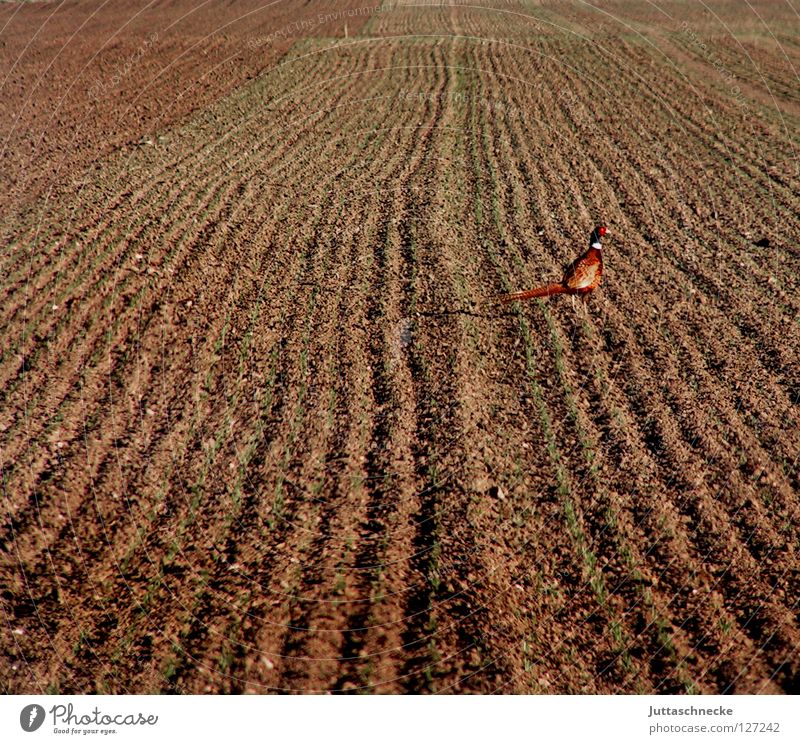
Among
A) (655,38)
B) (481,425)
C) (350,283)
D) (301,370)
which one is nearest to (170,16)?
(655,38)


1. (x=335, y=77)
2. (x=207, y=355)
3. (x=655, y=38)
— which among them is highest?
(x=335, y=77)

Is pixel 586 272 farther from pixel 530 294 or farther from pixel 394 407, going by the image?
pixel 394 407

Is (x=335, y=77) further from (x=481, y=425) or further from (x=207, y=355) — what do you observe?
(x=481, y=425)
